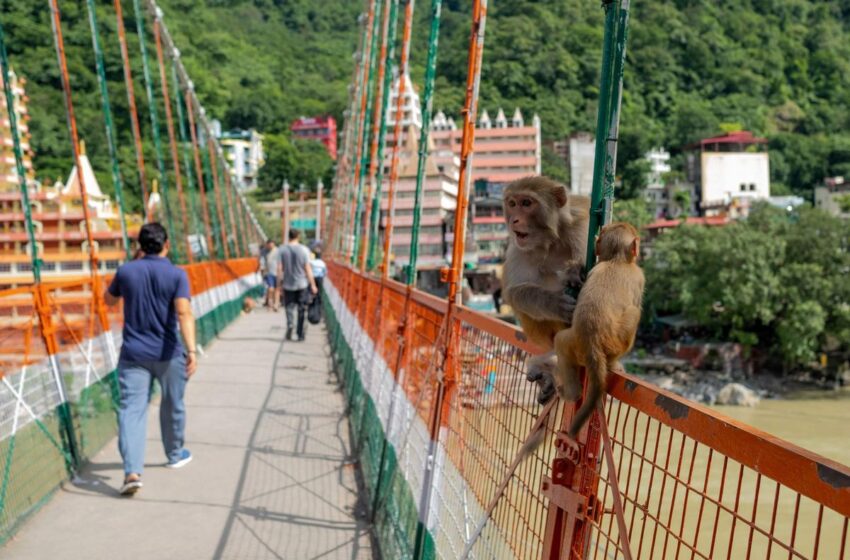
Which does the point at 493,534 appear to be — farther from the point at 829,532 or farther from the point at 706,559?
the point at 829,532

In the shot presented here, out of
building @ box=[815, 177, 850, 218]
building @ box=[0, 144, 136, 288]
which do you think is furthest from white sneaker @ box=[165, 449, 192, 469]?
building @ box=[815, 177, 850, 218]

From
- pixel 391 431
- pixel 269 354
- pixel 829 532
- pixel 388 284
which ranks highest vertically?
pixel 388 284

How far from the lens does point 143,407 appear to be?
607 centimetres

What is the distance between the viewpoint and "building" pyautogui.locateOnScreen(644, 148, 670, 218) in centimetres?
10806

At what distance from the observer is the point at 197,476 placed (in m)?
6.30

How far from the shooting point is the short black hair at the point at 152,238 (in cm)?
609

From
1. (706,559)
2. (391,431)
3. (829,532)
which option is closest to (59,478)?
(391,431)

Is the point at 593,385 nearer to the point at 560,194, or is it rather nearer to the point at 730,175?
the point at 560,194

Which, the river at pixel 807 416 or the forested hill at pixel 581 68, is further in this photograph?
the forested hill at pixel 581 68

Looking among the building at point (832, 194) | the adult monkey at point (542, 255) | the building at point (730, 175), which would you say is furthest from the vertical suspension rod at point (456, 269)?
the building at point (730, 175)

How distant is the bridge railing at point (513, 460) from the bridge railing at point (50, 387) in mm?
2066

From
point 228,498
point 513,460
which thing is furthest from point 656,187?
point 513,460

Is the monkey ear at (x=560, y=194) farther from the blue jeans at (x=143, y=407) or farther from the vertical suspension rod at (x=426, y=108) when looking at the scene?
the blue jeans at (x=143, y=407)

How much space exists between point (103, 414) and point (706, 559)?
6.44 metres
